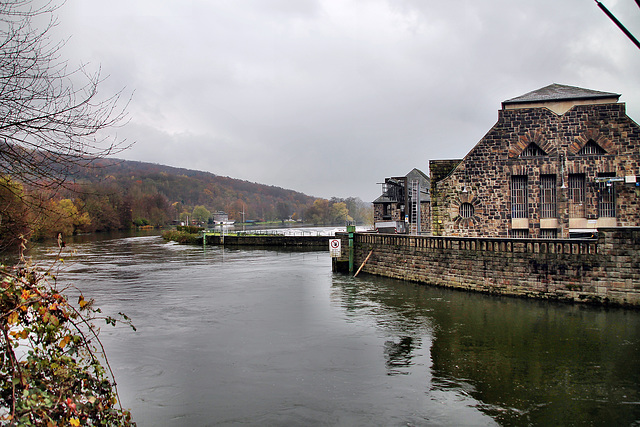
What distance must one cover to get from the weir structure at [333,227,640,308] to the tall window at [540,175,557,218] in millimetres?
5016

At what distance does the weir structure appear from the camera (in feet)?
52.7

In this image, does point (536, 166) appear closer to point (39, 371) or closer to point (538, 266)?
point (538, 266)

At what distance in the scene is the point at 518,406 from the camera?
8.88 meters

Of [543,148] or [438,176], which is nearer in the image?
[543,148]

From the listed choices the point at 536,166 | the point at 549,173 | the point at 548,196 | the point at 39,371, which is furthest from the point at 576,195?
the point at 39,371

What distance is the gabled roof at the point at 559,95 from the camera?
21.7m

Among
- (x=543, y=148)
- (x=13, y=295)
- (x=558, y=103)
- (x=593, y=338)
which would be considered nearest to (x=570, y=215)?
(x=543, y=148)

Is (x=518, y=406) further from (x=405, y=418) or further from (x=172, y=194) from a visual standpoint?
(x=172, y=194)

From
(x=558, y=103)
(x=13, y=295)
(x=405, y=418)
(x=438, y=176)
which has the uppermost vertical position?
(x=558, y=103)

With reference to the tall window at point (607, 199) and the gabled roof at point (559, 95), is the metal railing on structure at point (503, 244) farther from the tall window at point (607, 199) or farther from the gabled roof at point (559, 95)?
the gabled roof at point (559, 95)

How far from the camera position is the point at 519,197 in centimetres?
2270

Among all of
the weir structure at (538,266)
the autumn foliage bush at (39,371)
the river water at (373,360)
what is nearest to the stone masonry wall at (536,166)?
the weir structure at (538,266)

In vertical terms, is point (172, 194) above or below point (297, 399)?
above

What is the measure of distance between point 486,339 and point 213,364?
24.5 ft
